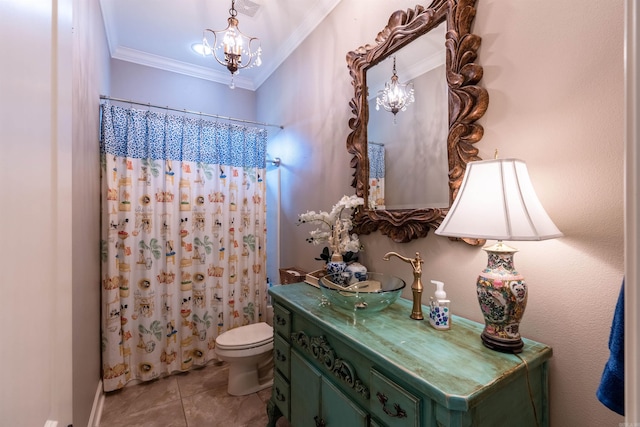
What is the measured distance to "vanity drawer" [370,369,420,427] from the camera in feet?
2.55

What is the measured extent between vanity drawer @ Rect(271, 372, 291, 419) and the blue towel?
121cm

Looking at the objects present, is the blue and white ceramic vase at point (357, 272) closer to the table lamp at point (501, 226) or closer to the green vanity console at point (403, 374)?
the green vanity console at point (403, 374)

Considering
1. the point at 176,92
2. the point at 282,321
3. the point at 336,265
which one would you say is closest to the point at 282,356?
the point at 282,321

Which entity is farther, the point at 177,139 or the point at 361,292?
the point at 177,139

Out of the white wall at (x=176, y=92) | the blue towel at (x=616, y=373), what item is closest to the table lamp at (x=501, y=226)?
the blue towel at (x=616, y=373)

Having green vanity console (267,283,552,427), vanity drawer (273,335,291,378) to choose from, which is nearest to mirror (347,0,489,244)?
green vanity console (267,283,552,427)

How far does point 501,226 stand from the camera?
82 cm

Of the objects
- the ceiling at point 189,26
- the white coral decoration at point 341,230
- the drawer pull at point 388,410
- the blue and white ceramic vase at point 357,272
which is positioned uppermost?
the ceiling at point 189,26

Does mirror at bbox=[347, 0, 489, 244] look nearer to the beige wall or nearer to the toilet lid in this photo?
the beige wall

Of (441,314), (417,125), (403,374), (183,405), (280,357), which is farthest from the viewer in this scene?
(183,405)

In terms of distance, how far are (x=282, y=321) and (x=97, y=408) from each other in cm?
141

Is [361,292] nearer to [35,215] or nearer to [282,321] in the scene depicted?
[282,321]

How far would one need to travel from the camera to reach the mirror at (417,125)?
3.69 ft

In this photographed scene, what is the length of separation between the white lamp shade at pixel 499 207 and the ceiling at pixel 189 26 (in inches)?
67.1
